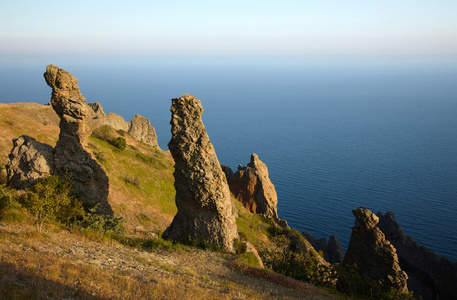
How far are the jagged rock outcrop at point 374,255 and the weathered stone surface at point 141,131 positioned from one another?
148ft

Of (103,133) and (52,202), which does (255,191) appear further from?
(52,202)

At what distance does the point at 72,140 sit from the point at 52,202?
5.93 metres

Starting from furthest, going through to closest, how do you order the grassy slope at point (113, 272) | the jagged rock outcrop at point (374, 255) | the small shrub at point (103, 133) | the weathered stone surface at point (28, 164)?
the small shrub at point (103, 133) → the jagged rock outcrop at point (374, 255) → the weathered stone surface at point (28, 164) → the grassy slope at point (113, 272)

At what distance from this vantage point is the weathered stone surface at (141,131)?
2402 inches

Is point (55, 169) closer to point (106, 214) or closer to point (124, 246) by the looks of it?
point (106, 214)

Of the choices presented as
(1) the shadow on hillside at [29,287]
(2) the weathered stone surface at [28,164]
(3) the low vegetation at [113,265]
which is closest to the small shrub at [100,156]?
(2) the weathered stone surface at [28,164]

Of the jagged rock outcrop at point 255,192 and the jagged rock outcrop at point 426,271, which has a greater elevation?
the jagged rock outcrop at point 255,192

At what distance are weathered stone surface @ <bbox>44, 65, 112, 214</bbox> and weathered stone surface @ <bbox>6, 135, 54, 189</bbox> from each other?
658mm

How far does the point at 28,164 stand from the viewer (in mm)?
22594

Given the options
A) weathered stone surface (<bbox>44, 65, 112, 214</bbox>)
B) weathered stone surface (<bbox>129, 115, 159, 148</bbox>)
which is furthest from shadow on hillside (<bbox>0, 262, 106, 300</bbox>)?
weathered stone surface (<bbox>129, 115, 159, 148</bbox>)

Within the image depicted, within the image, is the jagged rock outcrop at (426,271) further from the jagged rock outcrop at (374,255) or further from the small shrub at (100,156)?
the small shrub at (100,156)

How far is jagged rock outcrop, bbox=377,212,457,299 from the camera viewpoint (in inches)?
1537

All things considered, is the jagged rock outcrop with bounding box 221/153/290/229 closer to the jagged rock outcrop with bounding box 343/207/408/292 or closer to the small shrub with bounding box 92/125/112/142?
the jagged rock outcrop with bounding box 343/207/408/292

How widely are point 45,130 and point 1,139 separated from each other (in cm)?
784
